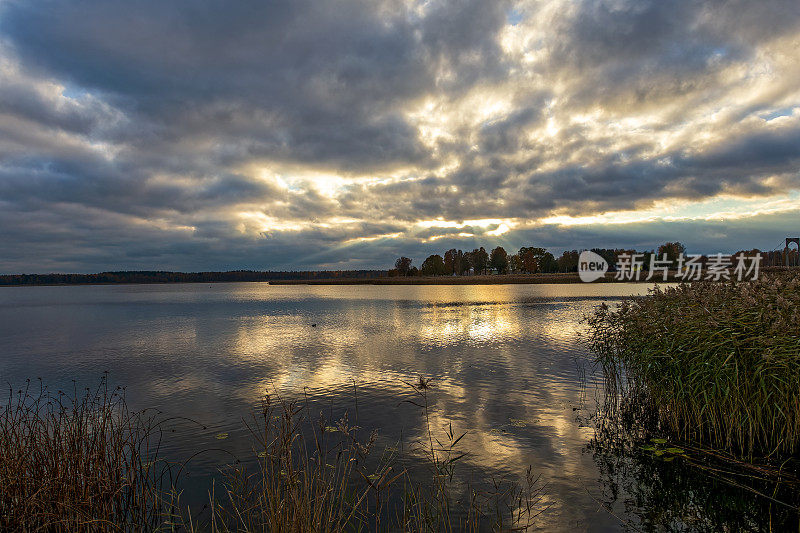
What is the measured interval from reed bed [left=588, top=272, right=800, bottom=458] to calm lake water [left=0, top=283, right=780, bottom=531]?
2865 millimetres

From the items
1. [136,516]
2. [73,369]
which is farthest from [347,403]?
[73,369]

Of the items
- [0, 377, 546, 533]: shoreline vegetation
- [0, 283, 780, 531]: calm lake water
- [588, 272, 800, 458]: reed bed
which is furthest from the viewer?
[0, 283, 780, 531]: calm lake water

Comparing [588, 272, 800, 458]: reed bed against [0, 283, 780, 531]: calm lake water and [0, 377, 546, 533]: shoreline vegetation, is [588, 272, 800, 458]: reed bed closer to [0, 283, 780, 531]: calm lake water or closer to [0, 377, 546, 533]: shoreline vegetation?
[0, 283, 780, 531]: calm lake water

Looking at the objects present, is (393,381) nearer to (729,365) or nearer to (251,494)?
(251,494)

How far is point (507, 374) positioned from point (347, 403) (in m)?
9.52

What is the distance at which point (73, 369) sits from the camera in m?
26.5

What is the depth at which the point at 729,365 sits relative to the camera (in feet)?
37.3

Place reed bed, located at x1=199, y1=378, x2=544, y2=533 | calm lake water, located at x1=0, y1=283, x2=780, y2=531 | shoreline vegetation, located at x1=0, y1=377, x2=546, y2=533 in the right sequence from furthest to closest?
calm lake water, located at x1=0, y1=283, x2=780, y2=531, shoreline vegetation, located at x1=0, y1=377, x2=546, y2=533, reed bed, located at x1=199, y1=378, x2=544, y2=533

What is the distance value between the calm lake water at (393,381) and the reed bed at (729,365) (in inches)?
113

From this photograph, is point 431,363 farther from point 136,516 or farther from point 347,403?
point 136,516

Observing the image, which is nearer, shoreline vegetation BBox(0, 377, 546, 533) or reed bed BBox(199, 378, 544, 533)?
reed bed BBox(199, 378, 544, 533)

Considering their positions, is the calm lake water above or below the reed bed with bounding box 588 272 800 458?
below

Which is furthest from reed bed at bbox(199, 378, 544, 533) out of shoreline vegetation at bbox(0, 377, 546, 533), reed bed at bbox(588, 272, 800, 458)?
reed bed at bbox(588, 272, 800, 458)

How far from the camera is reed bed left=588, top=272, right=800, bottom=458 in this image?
10719 millimetres
